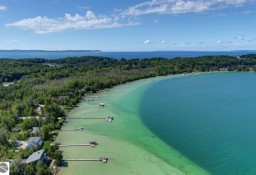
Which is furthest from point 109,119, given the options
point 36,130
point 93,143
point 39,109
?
point 39,109

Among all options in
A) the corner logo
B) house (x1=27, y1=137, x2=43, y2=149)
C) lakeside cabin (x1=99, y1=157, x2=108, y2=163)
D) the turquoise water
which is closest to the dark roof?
house (x1=27, y1=137, x2=43, y2=149)

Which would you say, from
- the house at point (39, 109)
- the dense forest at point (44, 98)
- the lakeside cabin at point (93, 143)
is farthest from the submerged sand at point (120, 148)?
the house at point (39, 109)

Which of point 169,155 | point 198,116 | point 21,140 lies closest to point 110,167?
point 169,155

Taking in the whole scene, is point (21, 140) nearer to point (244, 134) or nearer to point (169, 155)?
point (169, 155)

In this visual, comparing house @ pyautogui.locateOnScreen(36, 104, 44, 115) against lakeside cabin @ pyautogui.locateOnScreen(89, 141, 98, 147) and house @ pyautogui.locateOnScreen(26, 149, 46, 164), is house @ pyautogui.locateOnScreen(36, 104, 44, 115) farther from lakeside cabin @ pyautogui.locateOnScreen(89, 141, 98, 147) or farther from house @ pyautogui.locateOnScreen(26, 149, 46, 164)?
house @ pyautogui.locateOnScreen(26, 149, 46, 164)

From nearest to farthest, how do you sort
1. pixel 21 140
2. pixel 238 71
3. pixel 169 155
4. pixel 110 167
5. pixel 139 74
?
1. pixel 110 167
2. pixel 169 155
3. pixel 21 140
4. pixel 139 74
5. pixel 238 71

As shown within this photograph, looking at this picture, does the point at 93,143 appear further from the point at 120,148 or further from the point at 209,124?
the point at 209,124

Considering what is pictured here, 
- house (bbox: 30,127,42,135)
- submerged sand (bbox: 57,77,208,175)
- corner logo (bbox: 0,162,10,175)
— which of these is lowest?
submerged sand (bbox: 57,77,208,175)
